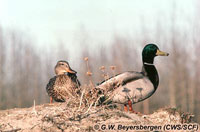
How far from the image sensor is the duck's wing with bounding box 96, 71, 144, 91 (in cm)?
696

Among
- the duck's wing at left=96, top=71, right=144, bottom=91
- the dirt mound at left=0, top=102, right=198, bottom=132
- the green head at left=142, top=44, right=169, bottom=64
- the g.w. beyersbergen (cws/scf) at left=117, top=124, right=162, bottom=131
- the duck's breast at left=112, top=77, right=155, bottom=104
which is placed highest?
the green head at left=142, top=44, right=169, bottom=64

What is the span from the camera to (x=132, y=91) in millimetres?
7137

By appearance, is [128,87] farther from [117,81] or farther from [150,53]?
[150,53]

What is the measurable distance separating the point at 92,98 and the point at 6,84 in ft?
106

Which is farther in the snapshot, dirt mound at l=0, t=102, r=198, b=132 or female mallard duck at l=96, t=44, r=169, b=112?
female mallard duck at l=96, t=44, r=169, b=112

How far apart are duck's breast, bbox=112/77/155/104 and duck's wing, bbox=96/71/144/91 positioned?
8 cm

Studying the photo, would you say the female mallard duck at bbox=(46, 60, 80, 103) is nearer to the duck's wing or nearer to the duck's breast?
the duck's wing

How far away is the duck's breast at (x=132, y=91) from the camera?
280 inches

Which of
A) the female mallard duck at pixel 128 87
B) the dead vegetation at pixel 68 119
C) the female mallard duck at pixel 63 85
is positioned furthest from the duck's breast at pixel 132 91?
the female mallard duck at pixel 63 85

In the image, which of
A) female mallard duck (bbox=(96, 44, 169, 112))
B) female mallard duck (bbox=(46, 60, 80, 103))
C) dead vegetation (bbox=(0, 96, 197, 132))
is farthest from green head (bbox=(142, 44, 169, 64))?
dead vegetation (bbox=(0, 96, 197, 132))

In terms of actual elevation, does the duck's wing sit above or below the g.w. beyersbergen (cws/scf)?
above

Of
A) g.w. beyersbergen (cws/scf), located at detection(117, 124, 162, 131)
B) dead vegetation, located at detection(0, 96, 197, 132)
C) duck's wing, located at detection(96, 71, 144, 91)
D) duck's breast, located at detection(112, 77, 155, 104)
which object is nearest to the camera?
dead vegetation, located at detection(0, 96, 197, 132)

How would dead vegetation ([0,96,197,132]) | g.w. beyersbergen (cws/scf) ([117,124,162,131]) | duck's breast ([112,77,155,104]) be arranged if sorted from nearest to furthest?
dead vegetation ([0,96,197,132]) → g.w. beyersbergen (cws/scf) ([117,124,162,131]) → duck's breast ([112,77,155,104])

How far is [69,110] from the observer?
567cm
